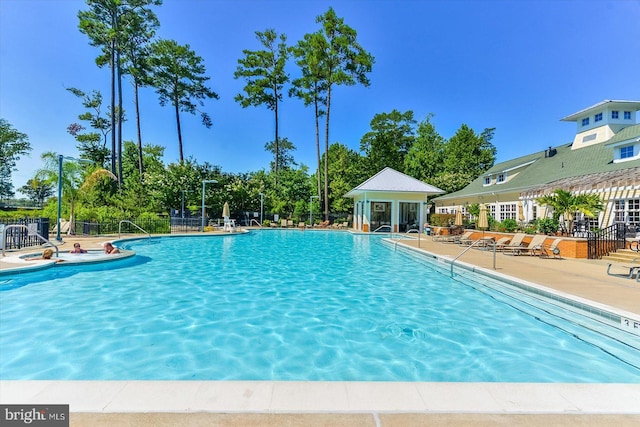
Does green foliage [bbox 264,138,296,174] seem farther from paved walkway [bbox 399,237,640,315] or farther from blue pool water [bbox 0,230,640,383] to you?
blue pool water [bbox 0,230,640,383]

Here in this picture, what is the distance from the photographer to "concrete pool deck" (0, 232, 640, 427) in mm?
2336

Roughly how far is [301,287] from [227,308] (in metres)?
2.32

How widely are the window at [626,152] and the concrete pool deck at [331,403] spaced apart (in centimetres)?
1814

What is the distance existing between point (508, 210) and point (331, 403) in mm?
23883

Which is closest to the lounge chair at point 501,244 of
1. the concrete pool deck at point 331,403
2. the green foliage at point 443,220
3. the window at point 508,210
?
the window at point 508,210

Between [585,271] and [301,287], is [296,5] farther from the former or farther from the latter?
[585,271]

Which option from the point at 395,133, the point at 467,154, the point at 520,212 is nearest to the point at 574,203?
the point at 520,212

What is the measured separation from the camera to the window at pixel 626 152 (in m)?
15.5

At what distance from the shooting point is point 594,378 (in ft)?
12.5

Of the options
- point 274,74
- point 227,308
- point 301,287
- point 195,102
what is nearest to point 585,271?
point 301,287

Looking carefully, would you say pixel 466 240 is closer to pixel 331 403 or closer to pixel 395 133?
pixel 331 403

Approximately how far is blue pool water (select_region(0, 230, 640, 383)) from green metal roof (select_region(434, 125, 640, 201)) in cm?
1430

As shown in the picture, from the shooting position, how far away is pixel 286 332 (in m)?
5.23

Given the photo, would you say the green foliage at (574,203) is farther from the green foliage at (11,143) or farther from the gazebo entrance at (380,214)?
the green foliage at (11,143)
